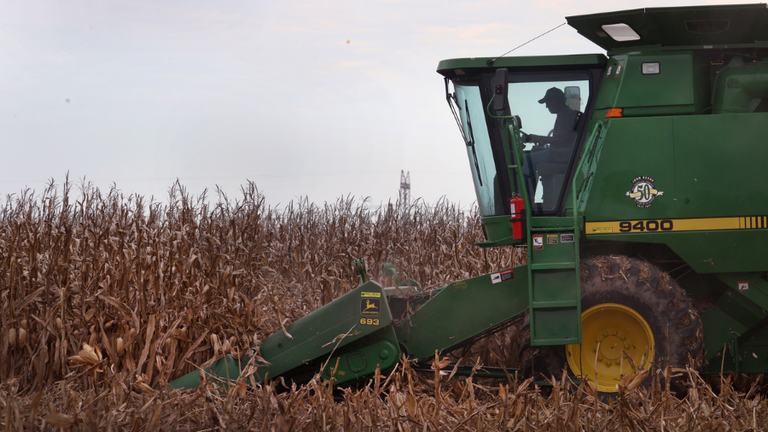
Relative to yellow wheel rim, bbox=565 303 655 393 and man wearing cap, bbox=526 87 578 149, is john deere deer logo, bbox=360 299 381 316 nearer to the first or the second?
yellow wheel rim, bbox=565 303 655 393

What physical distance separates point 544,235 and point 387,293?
1.30 m

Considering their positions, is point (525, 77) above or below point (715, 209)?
above

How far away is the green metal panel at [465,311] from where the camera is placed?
4.82m

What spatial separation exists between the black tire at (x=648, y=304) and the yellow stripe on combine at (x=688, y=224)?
→ 26 cm

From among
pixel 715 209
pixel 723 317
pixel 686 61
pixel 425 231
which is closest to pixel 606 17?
pixel 686 61

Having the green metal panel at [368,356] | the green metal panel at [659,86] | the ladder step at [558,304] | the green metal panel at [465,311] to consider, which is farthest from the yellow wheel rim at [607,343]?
the green metal panel at [659,86]

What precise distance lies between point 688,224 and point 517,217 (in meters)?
1.23

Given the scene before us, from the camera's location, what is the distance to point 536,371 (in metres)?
4.56

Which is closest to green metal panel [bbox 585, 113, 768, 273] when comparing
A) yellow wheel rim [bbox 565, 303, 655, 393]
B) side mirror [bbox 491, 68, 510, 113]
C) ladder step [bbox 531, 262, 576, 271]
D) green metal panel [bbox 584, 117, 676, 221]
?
green metal panel [bbox 584, 117, 676, 221]

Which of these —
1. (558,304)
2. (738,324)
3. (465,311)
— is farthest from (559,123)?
(738,324)

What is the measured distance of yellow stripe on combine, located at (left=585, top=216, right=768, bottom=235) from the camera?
15.2ft

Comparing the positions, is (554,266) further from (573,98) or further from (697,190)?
(573,98)

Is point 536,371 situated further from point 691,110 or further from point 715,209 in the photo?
point 691,110

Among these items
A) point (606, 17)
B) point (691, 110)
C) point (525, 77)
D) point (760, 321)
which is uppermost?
point (606, 17)
